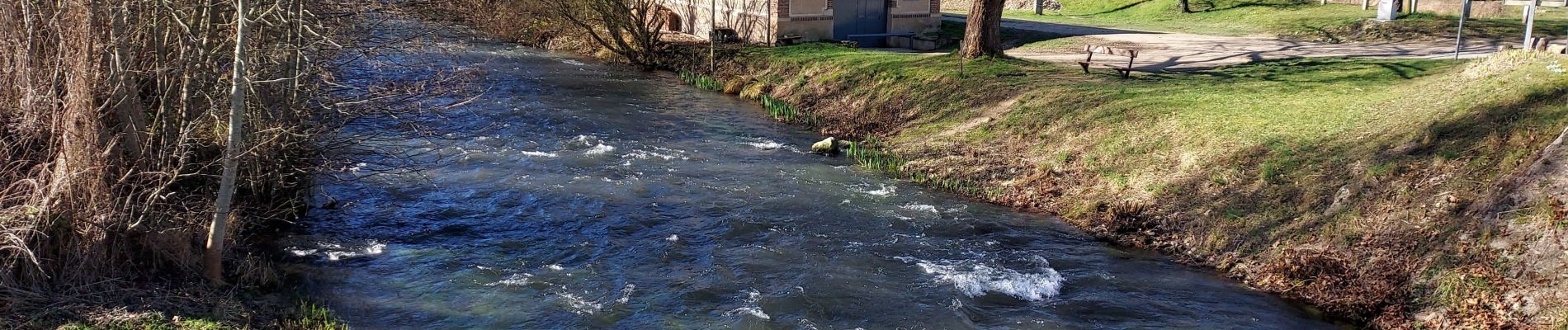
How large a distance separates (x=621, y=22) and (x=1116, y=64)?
12.6 m

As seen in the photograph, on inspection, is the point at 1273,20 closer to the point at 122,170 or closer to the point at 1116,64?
the point at 1116,64

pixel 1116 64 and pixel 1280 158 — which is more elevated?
pixel 1116 64

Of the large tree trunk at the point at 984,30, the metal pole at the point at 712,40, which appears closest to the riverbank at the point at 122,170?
the large tree trunk at the point at 984,30

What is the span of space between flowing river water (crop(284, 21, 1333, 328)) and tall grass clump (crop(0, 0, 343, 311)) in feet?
5.48

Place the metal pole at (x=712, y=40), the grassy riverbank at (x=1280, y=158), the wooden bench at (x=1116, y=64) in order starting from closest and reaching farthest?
the grassy riverbank at (x=1280, y=158)
the wooden bench at (x=1116, y=64)
the metal pole at (x=712, y=40)

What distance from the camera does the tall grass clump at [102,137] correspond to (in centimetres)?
827

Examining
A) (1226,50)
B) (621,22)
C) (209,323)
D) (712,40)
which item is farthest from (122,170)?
(1226,50)

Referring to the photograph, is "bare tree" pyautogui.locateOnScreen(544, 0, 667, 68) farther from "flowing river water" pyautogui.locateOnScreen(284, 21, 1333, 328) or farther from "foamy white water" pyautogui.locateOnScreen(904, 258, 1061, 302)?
"foamy white water" pyautogui.locateOnScreen(904, 258, 1061, 302)

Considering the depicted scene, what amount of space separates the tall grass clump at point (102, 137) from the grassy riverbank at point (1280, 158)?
9.50 meters

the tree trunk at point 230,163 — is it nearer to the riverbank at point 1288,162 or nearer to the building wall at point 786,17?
the riverbank at point 1288,162

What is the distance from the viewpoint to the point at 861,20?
102 ft

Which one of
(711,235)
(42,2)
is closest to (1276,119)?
(711,235)

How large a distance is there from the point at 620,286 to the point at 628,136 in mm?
8679

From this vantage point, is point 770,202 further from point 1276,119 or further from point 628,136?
point 1276,119
